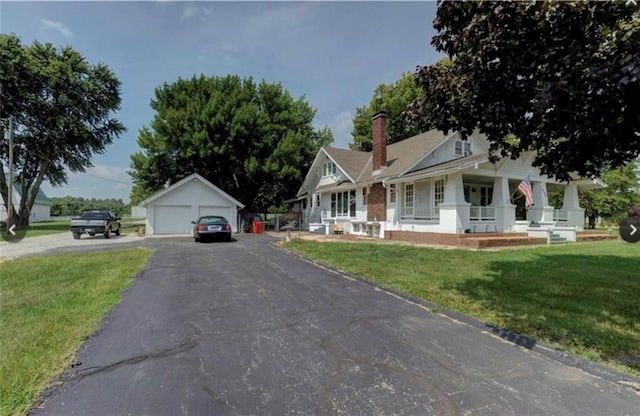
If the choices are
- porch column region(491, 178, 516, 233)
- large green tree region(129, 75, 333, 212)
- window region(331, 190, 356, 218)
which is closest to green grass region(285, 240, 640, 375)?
porch column region(491, 178, 516, 233)

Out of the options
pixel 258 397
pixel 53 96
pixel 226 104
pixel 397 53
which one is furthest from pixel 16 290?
pixel 53 96

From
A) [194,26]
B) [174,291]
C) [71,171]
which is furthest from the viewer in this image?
[71,171]

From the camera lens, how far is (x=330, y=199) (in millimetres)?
25234

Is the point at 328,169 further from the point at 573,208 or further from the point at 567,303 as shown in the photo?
the point at 567,303

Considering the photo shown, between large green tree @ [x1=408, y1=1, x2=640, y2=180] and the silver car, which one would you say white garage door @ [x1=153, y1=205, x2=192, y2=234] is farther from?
large green tree @ [x1=408, y1=1, x2=640, y2=180]

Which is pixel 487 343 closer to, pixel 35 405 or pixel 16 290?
pixel 35 405

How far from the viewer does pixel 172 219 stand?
23906mm

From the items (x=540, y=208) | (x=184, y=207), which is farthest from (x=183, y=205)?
(x=540, y=208)

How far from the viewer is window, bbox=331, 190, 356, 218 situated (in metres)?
22.6

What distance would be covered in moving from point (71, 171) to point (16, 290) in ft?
116

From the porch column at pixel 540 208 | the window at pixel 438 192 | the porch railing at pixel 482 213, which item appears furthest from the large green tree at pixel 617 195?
the window at pixel 438 192

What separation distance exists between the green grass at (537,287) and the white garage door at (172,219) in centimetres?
1477

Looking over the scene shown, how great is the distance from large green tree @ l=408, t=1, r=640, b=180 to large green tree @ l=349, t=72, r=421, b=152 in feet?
94.1

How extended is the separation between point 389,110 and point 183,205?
22.5 meters
